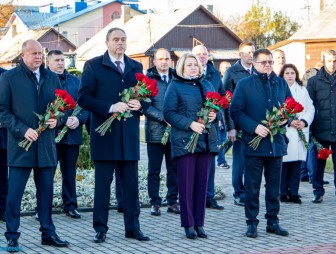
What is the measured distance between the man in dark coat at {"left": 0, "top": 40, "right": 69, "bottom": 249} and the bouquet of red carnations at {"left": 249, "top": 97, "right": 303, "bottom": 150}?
2582mm

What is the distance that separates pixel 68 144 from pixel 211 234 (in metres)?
2.39

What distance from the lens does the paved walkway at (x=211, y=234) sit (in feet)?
27.8

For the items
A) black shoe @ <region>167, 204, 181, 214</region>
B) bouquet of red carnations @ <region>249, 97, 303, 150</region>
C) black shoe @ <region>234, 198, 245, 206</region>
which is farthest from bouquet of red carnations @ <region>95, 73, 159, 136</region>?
black shoe @ <region>234, 198, 245, 206</region>

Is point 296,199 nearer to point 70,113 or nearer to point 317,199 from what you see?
point 317,199

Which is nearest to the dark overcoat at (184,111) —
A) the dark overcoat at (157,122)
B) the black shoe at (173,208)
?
the dark overcoat at (157,122)

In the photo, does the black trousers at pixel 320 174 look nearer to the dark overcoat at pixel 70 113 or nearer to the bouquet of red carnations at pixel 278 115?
the bouquet of red carnations at pixel 278 115

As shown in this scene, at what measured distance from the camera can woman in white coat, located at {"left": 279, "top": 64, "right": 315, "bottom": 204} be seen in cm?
1171

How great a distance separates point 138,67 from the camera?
29.9 ft

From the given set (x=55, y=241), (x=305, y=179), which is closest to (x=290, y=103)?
(x=55, y=241)

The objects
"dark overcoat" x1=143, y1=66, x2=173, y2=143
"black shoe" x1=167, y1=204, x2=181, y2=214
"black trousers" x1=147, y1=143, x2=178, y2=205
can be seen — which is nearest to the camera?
"dark overcoat" x1=143, y1=66, x2=173, y2=143

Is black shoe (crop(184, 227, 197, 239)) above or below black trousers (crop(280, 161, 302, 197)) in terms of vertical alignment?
below

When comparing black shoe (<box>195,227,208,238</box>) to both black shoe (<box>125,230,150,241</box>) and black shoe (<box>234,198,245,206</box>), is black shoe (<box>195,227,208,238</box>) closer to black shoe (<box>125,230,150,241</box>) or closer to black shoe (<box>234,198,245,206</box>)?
black shoe (<box>125,230,150,241</box>)

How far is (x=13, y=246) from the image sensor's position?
27.2ft

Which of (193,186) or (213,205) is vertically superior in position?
(193,186)
